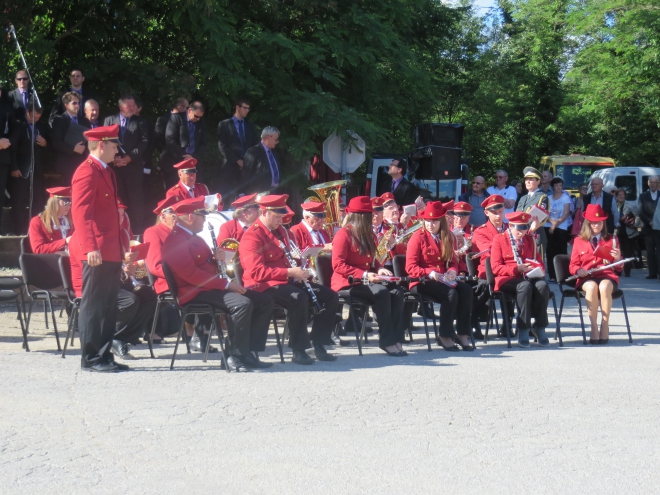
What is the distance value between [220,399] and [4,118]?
313 inches

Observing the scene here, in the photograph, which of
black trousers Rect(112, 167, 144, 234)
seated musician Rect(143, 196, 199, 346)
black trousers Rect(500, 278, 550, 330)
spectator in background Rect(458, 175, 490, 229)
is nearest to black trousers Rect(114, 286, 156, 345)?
seated musician Rect(143, 196, 199, 346)

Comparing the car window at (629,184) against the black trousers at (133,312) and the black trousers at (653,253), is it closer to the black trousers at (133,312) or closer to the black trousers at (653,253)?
the black trousers at (653,253)

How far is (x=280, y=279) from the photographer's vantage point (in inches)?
378

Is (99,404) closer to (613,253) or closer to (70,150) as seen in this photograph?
(613,253)

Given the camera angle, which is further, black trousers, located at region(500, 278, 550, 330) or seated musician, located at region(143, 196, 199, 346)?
black trousers, located at region(500, 278, 550, 330)

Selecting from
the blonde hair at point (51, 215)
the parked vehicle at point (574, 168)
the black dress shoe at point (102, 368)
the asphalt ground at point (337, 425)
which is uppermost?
the parked vehicle at point (574, 168)

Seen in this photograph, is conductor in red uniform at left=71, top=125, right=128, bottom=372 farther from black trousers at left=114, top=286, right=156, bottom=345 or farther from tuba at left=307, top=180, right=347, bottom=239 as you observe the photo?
tuba at left=307, top=180, right=347, bottom=239

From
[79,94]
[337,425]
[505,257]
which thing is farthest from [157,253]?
[79,94]

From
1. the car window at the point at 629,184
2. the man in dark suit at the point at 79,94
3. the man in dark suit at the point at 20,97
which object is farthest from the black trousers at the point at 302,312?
the car window at the point at 629,184

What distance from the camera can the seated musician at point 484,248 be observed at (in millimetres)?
11570

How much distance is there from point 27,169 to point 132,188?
1.50 meters

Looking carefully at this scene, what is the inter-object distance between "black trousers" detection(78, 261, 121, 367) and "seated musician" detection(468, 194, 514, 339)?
445cm

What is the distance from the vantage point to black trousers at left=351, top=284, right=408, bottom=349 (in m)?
9.96

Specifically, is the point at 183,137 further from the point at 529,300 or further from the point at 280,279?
the point at 529,300
